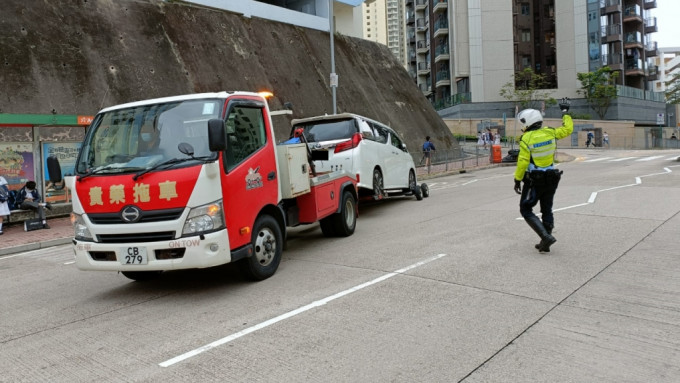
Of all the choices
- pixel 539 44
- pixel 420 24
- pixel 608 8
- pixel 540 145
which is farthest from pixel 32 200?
pixel 420 24

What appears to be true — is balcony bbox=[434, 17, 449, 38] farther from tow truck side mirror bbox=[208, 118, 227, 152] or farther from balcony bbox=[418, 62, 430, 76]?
tow truck side mirror bbox=[208, 118, 227, 152]

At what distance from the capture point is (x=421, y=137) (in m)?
31.9

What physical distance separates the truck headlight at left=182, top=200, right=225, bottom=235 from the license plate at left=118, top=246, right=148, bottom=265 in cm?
52

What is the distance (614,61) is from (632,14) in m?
7.64

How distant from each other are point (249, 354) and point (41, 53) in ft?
57.4

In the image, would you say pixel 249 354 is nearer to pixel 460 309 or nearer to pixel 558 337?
pixel 460 309

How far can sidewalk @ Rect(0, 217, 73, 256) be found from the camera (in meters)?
10.9

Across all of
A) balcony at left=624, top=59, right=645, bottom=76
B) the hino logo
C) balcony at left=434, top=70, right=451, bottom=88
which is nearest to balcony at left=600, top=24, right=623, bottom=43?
balcony at left=624, top=59, right=645, bottom=76

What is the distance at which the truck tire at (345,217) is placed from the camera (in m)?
8.88

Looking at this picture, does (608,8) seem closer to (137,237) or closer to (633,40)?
(633,40)

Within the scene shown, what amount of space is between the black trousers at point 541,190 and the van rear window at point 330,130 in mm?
4361

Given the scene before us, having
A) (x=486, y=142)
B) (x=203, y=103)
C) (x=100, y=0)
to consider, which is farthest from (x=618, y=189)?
(x=486, y=142)

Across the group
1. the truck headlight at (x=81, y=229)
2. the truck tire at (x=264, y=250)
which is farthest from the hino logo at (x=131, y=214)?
the truck tire at (x=264, y=250)

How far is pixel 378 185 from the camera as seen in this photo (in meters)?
11.4
